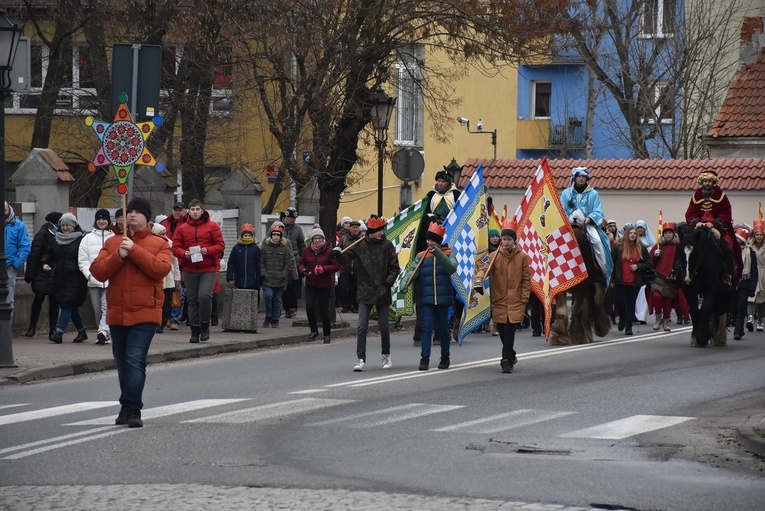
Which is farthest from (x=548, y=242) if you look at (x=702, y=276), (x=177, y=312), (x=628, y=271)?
(x=177, y=312)

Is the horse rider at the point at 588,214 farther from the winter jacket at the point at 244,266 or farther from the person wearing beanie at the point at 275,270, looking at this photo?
the winter jacket at the point at 244,266

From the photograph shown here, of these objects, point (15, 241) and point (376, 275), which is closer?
point (376, 275)

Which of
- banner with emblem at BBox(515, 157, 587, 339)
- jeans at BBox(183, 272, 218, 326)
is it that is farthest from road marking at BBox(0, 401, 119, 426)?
banner with emblem at BBox(515, 157, 587, 339)

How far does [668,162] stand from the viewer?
36.1 m

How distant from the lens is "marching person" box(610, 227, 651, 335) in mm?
23641

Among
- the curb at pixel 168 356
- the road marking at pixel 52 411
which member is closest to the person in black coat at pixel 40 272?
the curb at pixel 168 356

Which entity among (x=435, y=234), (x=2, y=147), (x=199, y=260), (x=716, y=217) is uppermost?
(x=2, y=147)

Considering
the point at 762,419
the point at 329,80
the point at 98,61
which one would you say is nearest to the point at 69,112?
the point at 98,61

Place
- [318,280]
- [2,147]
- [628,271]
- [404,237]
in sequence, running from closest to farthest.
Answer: [2,147]
[318,280]
[404,237]
[628,271]

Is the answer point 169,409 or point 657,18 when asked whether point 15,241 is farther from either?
point 657,18

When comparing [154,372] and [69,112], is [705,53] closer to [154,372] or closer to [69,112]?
[69,112]

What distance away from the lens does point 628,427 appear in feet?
38.3

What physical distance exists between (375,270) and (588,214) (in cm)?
455

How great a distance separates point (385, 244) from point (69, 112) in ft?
56.4
